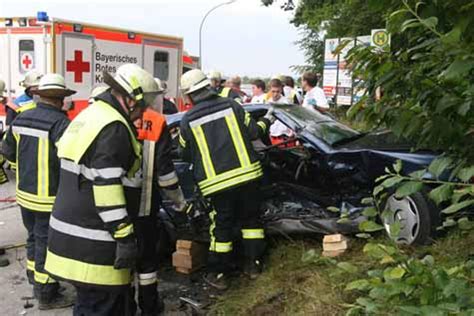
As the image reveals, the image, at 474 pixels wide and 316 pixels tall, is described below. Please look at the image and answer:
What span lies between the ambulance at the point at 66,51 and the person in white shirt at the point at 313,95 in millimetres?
3219

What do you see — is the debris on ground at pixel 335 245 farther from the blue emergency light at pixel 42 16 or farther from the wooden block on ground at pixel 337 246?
the blue emergency light at pixel 42 16

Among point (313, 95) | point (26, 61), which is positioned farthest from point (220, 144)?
point (26, 61)

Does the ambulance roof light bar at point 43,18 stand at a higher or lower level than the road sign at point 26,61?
higher

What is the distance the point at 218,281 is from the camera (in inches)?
185

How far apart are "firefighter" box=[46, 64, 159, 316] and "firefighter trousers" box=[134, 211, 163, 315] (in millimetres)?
634

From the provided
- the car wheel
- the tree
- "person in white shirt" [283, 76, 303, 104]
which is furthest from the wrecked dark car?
the tree

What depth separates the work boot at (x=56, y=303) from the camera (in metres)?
4.46

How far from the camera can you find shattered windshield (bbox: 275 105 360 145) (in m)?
5.08

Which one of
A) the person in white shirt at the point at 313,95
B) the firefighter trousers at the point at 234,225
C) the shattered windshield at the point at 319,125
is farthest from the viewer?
the person in white shirt at the point at 313,95

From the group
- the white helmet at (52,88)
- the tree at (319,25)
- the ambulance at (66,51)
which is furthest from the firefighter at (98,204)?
the tree at (319,25)

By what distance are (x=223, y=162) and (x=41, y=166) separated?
1385mm

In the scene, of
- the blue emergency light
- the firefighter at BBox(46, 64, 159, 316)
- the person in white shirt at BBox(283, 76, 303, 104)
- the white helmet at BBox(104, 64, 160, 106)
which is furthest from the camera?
the blue emergency light

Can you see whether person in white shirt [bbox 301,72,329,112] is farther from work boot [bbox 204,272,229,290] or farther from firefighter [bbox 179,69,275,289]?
work boot [bbox 204,272,229,290]

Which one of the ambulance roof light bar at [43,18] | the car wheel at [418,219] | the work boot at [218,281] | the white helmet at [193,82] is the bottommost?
the work boot at [218,281]
